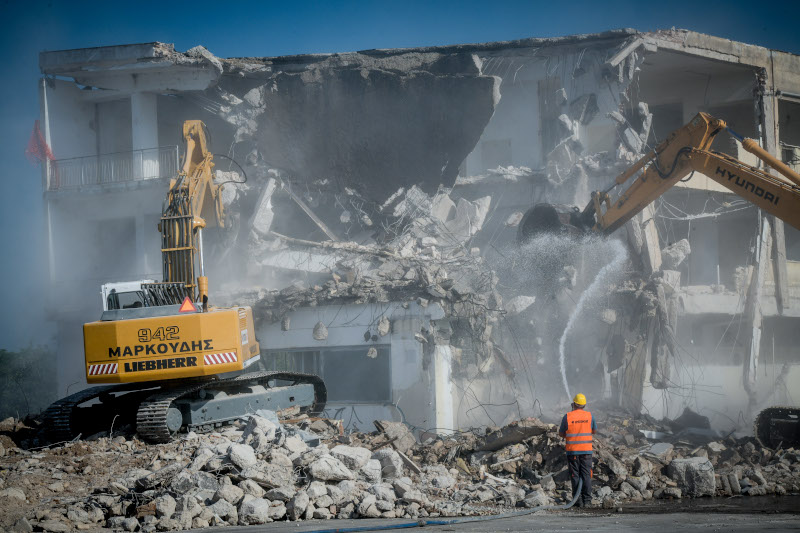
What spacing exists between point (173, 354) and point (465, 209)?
13.8 meters

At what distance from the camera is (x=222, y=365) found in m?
10.9

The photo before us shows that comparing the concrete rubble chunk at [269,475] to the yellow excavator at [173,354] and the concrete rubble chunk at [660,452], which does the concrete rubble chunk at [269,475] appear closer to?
the yellow excavator at [173,354]

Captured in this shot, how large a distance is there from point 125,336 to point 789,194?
34.9ft

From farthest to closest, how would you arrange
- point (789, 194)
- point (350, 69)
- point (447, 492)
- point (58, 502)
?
point (350, 69) → point (789, 194) → point (447, 492) → point (58, 502)

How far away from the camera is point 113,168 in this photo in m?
24.7

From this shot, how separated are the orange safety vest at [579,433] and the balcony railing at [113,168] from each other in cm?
1766

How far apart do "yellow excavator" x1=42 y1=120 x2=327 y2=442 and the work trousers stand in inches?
198

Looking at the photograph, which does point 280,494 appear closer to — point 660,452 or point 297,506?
point 297,506

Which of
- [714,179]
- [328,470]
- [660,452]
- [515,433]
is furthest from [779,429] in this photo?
[328,470]

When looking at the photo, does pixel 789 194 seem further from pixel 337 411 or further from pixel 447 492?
pixel 337 411

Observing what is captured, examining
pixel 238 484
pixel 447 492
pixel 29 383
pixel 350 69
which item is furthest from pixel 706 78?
pixel 29 383

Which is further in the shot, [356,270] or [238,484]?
[356,270]

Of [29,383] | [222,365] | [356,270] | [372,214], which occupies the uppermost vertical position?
[372,214]

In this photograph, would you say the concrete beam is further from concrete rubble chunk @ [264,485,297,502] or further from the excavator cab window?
concrete rubble chunk @ [264,485,297,502]
